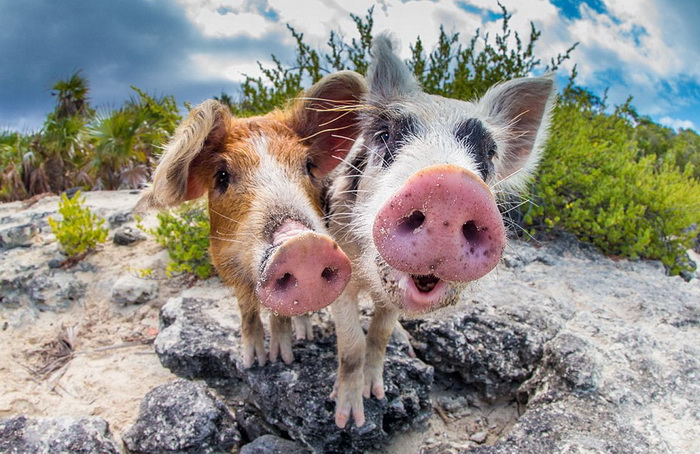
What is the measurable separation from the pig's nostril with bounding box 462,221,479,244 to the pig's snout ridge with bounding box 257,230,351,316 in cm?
45

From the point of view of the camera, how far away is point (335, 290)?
170 centimetres

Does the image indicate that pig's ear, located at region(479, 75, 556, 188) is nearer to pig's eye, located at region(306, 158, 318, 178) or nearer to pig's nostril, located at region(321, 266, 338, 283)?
pig's eye, located at region(306, 158, 318, 178)

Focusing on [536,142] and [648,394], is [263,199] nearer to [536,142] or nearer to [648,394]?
[536,142]

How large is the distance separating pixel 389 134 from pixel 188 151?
0.95 m

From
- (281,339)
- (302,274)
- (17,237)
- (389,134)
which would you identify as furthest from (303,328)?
(17,237)

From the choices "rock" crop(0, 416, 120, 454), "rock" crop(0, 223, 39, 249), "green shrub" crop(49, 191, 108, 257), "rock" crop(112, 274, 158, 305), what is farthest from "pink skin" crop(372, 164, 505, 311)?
"rock" crop(0, 223, 39, 249)

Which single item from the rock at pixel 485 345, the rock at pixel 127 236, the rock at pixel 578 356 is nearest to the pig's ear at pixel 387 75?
the rock at pixel 578 356

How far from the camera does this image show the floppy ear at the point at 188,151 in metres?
2.20

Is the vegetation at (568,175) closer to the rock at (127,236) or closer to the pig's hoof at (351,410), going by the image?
the rock at (127,236)

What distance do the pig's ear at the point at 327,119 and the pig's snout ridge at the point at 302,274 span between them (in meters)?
0.94

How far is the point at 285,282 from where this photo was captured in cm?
166

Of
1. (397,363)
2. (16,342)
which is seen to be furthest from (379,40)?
(16,342)

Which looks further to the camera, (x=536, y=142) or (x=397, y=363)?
(x=397, y=363)

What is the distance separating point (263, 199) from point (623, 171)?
5215 millimetres
